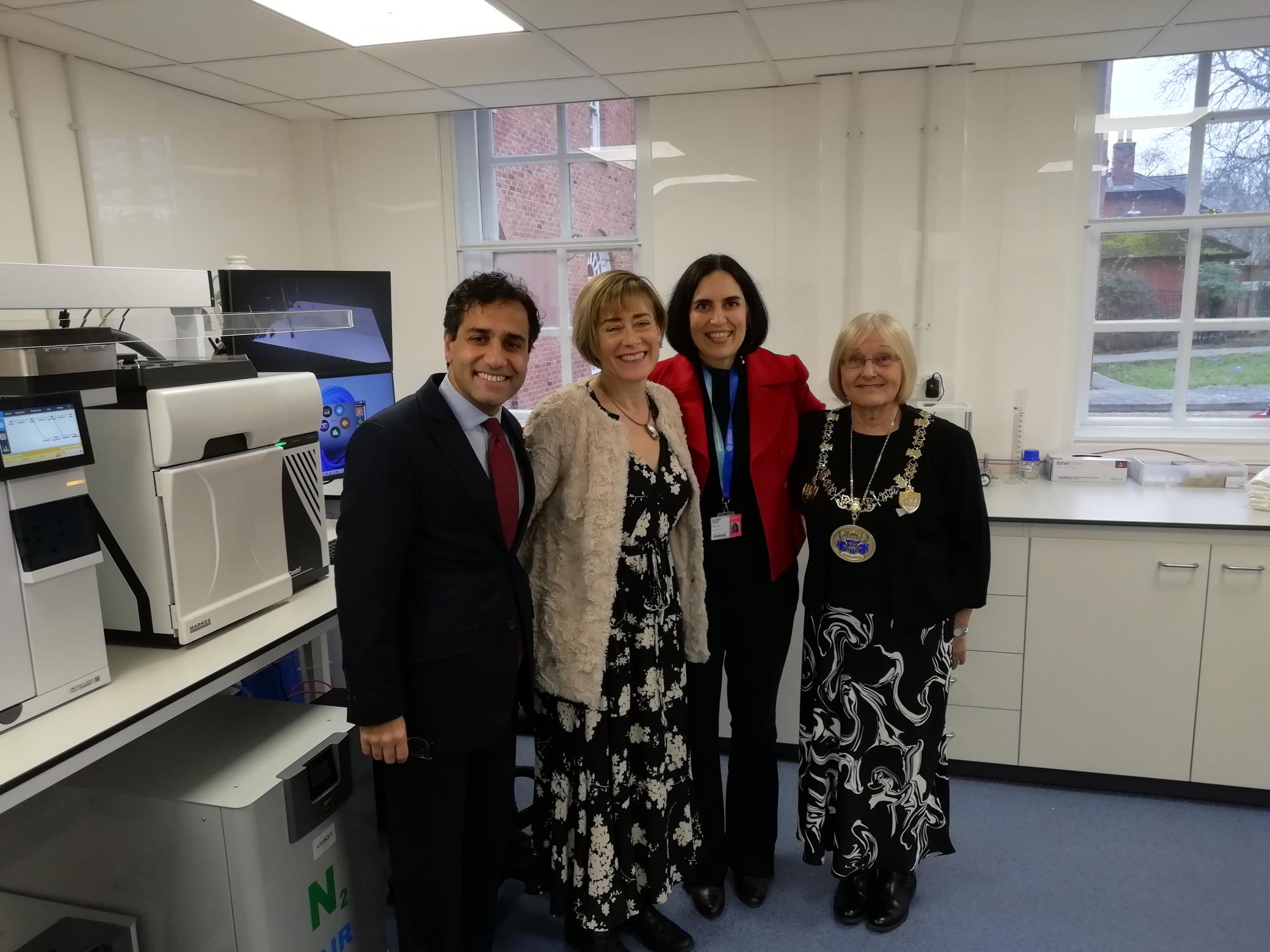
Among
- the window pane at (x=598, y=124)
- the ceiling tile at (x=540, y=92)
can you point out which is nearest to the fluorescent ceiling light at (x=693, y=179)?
the ceiling tile at (x=540, y=92)

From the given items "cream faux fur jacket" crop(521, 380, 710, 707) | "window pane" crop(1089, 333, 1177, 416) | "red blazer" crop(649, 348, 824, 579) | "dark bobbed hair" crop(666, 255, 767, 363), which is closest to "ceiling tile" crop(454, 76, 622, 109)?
"dark bobbed hair" crop(666, 255, 767, 363)

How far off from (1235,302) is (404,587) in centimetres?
357

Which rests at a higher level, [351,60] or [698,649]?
[351,60]

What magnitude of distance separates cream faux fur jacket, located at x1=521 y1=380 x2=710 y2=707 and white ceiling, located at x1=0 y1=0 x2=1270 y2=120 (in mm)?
1441

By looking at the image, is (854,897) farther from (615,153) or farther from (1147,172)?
(615,153)

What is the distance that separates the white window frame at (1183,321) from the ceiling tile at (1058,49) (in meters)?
0.51

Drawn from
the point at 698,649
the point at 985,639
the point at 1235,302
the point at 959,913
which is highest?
the point at 1235,302

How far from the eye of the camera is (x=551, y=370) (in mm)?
4668

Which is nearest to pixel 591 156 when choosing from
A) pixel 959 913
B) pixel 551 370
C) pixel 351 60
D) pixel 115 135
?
pixel 551 370

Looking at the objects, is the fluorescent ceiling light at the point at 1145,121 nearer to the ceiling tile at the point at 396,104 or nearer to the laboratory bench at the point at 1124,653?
the laboratory bench at the point at 1124,653

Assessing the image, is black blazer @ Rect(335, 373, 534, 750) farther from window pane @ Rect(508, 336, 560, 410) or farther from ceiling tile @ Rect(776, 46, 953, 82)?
window pane @ Rect(508, 336, 560, 410)

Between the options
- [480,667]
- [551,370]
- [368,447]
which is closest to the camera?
[368,447]

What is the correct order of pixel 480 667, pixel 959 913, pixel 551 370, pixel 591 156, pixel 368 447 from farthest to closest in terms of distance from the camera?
pixel 551 370 < pixel 591 156 < pixel 959 913 < pixel 480 667 < pixel 368 447

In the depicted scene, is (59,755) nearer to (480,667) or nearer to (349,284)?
(480,667)
